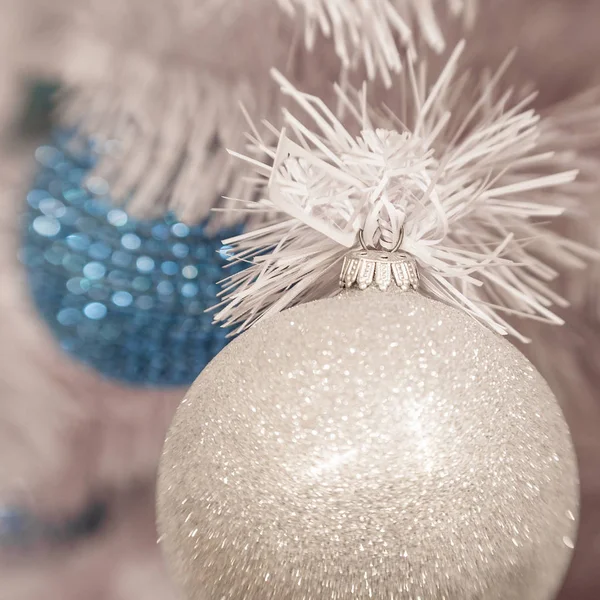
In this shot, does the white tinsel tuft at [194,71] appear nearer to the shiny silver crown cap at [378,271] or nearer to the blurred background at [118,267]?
the blurred background at [118,267]

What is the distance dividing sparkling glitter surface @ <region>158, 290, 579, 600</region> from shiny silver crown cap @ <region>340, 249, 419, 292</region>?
3cm

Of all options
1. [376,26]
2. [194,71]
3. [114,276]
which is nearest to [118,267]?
[114,276]

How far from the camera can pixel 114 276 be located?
0.43 meters

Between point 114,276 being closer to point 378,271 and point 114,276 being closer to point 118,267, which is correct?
point 118,267

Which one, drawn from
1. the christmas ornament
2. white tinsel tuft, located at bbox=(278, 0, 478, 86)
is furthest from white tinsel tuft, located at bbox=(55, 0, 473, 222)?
the christmas ornament

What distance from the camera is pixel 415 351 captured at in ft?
0.76

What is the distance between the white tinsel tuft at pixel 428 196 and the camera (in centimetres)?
30

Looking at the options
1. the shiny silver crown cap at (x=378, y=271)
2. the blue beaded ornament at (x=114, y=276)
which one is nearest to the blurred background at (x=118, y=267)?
the blue beaded ornament at (x=114, y=276)

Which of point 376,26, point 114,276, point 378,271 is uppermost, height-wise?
point 376,26

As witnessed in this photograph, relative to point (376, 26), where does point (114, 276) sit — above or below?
below

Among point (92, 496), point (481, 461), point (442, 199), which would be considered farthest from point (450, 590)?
point (92, 496)

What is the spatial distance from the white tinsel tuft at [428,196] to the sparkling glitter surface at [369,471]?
0.07 metres

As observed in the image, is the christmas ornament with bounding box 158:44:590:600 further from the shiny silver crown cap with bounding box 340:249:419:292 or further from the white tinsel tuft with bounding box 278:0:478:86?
the white tinsel tuft with bounding box 278:0:478:86

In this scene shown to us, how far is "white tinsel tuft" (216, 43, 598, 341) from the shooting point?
302 millimetres
